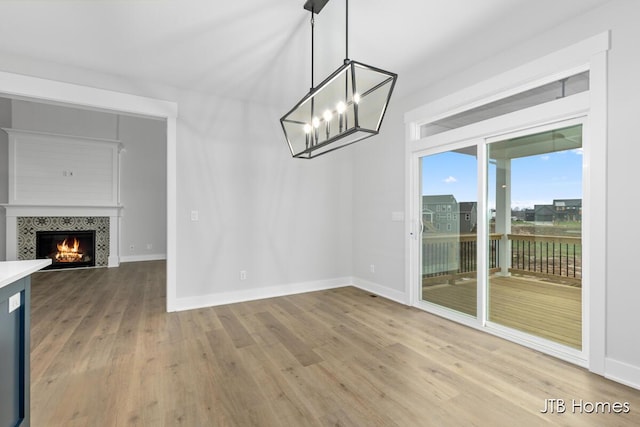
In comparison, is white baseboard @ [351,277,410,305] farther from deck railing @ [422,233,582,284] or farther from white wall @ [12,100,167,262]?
white wall @ [12,100,167,262]

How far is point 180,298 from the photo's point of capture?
3.81 m

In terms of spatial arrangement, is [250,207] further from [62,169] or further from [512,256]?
[62,169]

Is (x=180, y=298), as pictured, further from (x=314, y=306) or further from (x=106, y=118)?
Answer: (x=106, y=118)

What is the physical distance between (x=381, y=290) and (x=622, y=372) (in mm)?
2640

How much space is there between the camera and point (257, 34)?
267 centimetres

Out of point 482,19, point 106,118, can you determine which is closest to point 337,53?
point 482,19

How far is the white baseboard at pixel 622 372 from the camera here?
208 cm

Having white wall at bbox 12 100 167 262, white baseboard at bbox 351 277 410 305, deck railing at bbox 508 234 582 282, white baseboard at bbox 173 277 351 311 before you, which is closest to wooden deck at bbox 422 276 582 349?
deck railing at bbox 508 234 582 282

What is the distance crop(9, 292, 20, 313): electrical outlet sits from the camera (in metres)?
1.37

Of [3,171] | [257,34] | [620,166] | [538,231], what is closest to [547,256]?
[538,231]

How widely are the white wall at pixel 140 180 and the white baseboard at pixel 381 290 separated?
18.4 feet

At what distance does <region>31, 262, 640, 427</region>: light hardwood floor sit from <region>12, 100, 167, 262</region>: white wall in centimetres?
416

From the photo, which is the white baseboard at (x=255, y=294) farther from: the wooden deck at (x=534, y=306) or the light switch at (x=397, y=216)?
the wooden deck at (x=534, y=306)

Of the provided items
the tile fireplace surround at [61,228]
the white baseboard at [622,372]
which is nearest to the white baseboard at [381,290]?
the white baseboard at [622,372]
